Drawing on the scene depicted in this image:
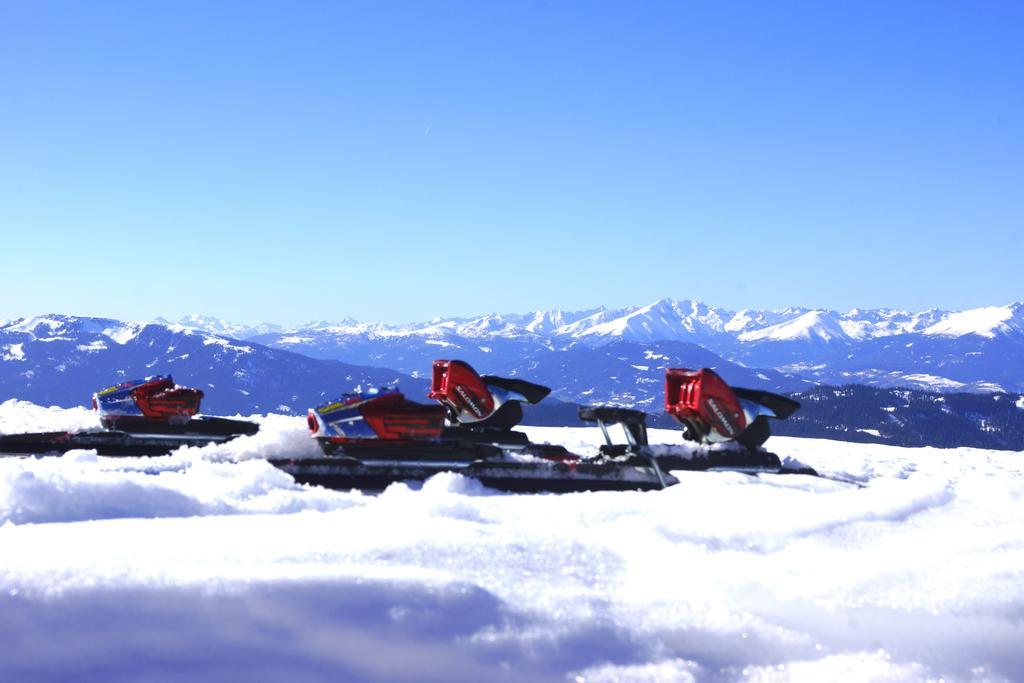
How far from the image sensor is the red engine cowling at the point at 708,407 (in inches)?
462

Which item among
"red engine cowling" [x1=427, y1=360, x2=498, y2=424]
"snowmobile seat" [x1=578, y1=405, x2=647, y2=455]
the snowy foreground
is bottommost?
the snowy foreground

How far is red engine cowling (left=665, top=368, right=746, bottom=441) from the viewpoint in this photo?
38.5 feet

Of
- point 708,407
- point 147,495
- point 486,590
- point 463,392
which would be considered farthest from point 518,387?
point 486,590

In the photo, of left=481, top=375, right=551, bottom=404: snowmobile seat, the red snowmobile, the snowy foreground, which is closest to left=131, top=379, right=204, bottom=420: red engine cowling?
the red snowmobile

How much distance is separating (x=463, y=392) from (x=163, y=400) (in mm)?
5221

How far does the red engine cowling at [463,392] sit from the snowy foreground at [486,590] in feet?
23.6

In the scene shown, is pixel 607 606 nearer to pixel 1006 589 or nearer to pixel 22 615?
pixel 1006 589

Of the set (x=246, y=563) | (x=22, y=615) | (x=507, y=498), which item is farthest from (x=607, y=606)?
(x=507, y=498)

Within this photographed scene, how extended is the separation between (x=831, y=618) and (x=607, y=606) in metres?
1.10

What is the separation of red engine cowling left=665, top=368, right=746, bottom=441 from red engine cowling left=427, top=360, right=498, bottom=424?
3368mm

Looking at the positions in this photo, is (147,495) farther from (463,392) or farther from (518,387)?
(518,387)

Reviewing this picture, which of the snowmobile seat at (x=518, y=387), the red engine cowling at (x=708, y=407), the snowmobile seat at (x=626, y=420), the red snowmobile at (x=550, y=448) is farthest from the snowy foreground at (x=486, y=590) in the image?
the snowmobile seat at (x=518, y=387)

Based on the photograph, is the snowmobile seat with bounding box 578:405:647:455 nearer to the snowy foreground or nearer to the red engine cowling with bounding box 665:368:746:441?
the red engine cowling with bounding box 665:368:746:441

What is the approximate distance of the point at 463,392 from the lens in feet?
45.9
